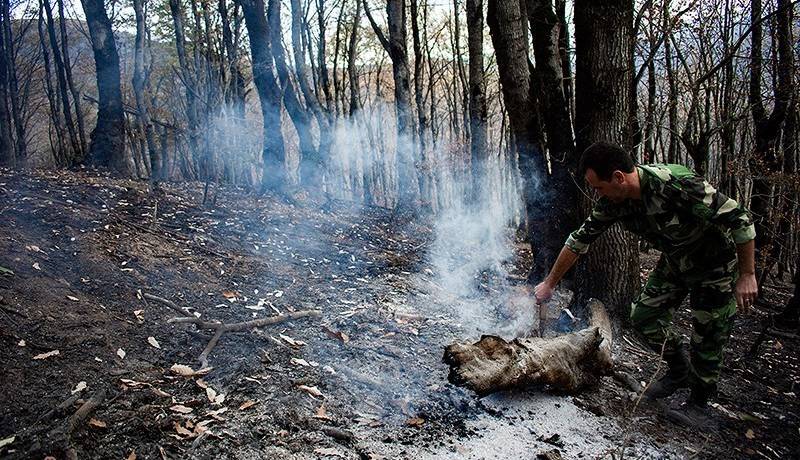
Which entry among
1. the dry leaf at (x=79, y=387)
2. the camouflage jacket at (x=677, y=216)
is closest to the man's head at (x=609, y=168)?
the camouflage jacket at (x=677, y=216)

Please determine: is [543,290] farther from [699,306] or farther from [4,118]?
[4,118]

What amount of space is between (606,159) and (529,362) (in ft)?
4.39

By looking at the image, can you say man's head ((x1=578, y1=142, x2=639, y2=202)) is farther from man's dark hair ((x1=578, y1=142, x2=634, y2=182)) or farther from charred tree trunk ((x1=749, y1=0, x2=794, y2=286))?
charred tree trunk ((x1=749, y1=0, x2=794, y2=286))

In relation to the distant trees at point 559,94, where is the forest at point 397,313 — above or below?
below

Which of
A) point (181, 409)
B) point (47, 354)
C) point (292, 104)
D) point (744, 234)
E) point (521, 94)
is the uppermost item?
point (292, 104)

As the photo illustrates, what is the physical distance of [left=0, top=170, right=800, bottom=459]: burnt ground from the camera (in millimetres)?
2465

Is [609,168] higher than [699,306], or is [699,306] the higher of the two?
[609,168]

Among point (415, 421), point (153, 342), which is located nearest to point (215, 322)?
point (153, 342)

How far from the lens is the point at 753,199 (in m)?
7.43

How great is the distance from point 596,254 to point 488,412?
2.33m

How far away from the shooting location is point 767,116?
24.1 ft

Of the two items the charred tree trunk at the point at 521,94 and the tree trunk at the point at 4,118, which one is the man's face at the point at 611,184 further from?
the tree trunk at the point at 4,118

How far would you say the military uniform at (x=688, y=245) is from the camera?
2.82 meters

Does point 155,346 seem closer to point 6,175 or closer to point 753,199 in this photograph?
point 6,175
